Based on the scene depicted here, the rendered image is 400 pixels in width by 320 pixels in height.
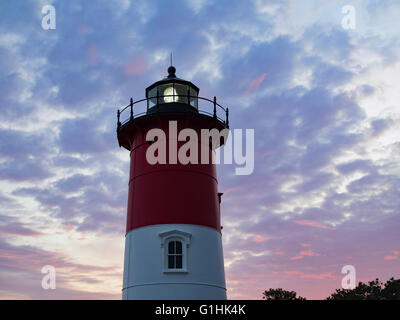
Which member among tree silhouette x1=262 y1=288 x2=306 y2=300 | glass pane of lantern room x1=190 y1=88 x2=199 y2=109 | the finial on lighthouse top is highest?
the finial on lighthouse top

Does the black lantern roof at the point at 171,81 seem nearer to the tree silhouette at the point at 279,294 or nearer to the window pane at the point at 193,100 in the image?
the window pane at the point at 193,100

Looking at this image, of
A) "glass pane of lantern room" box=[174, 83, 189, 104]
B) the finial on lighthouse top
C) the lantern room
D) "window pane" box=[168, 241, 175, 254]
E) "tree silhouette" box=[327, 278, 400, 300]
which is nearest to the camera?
"window pane" box=[168, 241, 175, 254]

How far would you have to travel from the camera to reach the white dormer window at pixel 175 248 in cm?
1898

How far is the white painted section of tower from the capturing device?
18.6 m

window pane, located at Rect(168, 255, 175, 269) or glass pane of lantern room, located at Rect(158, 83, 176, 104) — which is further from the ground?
glass pane of lantern room, located at Rect(158, 83, 176, 104)

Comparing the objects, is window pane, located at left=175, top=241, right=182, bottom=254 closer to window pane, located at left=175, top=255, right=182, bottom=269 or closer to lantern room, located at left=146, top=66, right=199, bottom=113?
window pane, located at left=175, top=255, right=182, bottom=269

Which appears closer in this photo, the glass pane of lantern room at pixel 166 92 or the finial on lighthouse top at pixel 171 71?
the glass pane of lantern room at pixel 166 92

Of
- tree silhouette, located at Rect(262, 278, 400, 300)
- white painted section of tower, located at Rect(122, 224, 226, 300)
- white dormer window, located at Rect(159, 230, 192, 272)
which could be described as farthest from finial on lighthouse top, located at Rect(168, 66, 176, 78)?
tree silhouette, located at Rect(262, 278, 400, 300)

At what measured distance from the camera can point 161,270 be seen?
61.4ft

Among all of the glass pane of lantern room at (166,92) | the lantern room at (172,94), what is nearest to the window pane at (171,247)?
the lantern room at (172,94)
